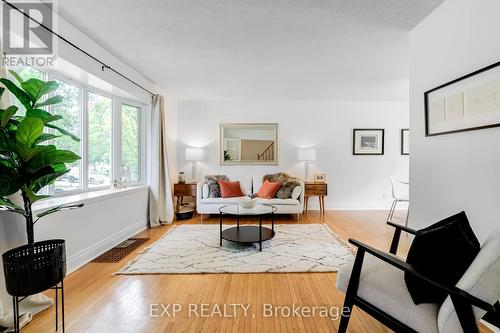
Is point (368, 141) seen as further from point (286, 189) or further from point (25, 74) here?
point (25, 74)

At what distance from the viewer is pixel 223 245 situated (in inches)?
117

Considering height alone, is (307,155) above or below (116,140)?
below

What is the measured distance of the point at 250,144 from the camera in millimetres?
5172

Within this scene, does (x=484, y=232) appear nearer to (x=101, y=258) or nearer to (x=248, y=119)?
(x=101, y=258)

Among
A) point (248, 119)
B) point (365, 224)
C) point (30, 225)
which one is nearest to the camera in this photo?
point (30, 225)

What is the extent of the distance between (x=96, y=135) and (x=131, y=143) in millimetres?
713

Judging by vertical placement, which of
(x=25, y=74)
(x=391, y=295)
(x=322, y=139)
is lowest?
(x=391, y=295)

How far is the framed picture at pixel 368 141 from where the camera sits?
5152 mm

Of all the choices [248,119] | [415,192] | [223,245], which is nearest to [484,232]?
[415,192]

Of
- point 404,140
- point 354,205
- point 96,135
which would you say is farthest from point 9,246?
point 404,140

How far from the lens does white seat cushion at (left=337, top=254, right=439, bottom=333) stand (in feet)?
3.59

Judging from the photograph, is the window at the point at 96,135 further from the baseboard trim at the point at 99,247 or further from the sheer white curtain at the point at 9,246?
the sheer white curtain at the point at 9,246

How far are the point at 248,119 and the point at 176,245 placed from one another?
3.10m

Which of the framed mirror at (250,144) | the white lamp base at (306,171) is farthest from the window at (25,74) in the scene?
the white lamp base at (306,171)
